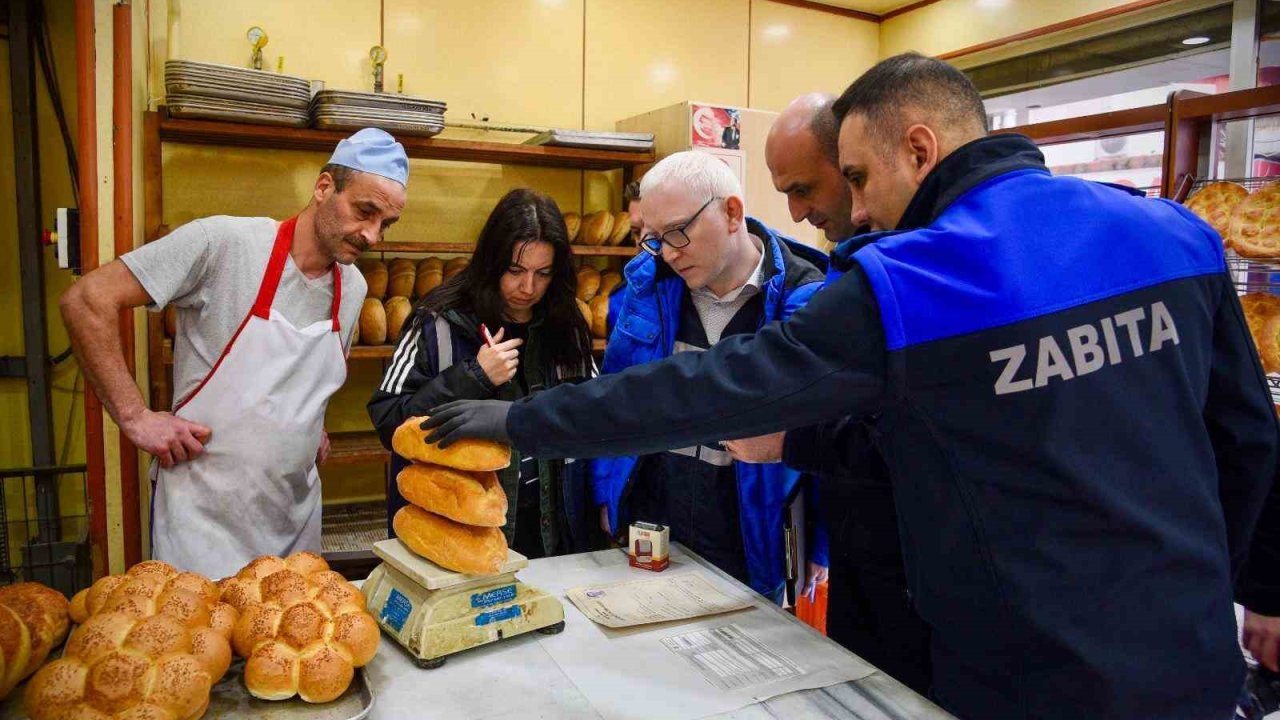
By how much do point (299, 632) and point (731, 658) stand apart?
695 mm

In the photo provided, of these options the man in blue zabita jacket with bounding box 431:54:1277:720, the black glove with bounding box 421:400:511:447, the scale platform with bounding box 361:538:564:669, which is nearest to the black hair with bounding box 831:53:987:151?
the man in blue zabita jacket with bounding box 431:54:1277:720

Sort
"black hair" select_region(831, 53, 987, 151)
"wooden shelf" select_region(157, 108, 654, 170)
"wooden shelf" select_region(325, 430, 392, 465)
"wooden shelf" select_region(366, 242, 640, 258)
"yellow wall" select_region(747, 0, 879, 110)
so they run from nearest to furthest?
"black hair" select_region(831, 53, 987, 151)
"wooden shelf" select_region(157, 108, 654, 170)
"wooden shelf" select_region(325, 430, 392, 465)
"wooden shelf" select_region(366, 242, 640, 258)
"yellow wall" select_region(747, 0, 879, 110)

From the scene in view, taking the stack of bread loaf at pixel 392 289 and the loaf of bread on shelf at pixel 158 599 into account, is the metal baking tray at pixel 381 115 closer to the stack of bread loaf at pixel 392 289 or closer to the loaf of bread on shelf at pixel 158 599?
the stack of bread loaf at pixel 392 289

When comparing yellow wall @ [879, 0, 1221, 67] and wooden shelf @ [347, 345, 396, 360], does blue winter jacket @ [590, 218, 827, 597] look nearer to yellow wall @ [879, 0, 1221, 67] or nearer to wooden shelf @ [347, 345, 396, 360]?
wooden shelf @ [347, 345, 396, 360]

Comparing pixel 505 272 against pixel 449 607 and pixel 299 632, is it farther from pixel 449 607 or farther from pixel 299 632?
pixel 299 632

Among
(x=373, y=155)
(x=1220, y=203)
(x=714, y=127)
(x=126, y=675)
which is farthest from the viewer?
(x=714, y=127)

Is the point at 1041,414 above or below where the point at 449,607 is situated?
above

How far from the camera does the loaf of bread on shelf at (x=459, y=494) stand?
54.6 inches

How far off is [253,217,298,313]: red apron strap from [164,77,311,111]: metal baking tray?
123 cm

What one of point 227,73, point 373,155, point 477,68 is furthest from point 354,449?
point 477,68

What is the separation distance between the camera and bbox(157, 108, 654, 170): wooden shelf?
3270 millimetres

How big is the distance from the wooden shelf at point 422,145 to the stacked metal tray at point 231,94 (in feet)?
0.17

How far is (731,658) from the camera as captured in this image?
4.59ft

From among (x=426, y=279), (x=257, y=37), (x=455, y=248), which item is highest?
(x=257, y=37)
